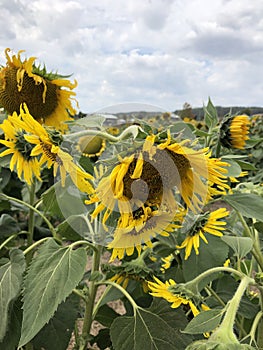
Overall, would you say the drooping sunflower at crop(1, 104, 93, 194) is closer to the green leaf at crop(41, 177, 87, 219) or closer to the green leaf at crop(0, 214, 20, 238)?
the green leaf at crop(41, 177, 87, 219)

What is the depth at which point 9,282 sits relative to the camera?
2.46 ft

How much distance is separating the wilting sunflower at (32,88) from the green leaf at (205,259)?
1.48ft

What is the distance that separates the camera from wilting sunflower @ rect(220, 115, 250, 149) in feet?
2.91

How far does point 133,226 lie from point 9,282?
0.28 m

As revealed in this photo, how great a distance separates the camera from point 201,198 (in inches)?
26.2

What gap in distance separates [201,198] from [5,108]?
577 millimetres

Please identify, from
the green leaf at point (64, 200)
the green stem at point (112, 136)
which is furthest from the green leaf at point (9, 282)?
the green stem at point (112, 136)

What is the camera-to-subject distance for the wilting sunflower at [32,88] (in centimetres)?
100

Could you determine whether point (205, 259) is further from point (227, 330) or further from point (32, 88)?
point (32, 88)

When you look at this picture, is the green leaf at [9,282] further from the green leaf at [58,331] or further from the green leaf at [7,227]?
the green leaf at [7,227]

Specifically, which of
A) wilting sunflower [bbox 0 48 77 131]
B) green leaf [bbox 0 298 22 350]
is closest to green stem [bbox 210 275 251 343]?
green leaf [bbox 0 298 22 350]

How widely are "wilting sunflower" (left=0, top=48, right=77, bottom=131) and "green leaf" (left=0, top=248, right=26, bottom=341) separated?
1.18 ft

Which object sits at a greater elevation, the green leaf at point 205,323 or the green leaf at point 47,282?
the green leaf at point 47,282

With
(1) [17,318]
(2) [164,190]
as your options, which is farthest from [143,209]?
(1) [17,318]
